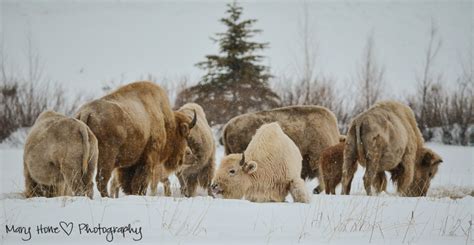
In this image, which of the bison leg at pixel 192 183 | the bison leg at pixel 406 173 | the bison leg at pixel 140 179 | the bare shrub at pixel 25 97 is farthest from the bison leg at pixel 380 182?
the bare shrub at pixel 25 97

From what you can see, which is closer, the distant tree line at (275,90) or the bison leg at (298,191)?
the bison leg at (298,191)

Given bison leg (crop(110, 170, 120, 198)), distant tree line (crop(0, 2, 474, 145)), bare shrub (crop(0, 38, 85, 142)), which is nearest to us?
bison leg (crop(110, 170, 120, 198))

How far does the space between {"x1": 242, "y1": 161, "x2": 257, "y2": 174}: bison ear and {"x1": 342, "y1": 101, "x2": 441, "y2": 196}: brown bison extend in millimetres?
2966

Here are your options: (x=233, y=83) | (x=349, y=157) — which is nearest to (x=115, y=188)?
(x=349, y=157)

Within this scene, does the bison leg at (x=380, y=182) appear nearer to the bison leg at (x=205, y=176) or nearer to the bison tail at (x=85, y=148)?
the bison leg at (x=205, y=176)

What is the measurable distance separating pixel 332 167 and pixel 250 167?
11.9 feet

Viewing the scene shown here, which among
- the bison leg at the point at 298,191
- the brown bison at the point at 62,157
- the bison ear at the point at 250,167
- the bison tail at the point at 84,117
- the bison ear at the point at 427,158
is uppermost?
the bison tail at the point at 84,117

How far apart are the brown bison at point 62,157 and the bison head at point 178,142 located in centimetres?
292

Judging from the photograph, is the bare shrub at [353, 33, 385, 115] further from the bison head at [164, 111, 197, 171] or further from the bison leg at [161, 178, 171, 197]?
the bison head at [164, 111, 197, 171]

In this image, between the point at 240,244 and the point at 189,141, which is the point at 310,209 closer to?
the point at 240,244

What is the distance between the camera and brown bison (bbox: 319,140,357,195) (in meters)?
11.1

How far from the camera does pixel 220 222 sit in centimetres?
609

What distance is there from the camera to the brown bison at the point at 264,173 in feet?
25.9

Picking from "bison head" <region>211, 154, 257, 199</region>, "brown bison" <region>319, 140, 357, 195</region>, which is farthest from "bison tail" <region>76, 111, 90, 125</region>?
"brown bison" <region>319, 140, 357, 195</region>
